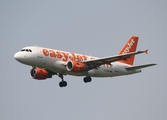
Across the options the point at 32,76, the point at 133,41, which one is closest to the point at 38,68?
the point at 32,76

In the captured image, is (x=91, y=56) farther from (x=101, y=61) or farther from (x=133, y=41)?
(x=133, y=41)

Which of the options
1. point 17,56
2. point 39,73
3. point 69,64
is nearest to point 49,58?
point 69,64

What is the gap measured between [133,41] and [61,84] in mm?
16066

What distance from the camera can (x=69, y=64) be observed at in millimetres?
66438

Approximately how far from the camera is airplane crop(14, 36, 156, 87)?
6519cm

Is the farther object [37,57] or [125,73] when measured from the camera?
[125,73]

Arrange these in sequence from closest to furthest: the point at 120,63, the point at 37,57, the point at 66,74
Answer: the point at 37,57, the point at 66,74, the point at 120,63

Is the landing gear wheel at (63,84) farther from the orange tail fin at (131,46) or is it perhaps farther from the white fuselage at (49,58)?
the orange tail fin at (131,46)

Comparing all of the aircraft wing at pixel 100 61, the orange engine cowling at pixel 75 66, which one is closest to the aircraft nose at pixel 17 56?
the orange engine cowling at pixel 75 66

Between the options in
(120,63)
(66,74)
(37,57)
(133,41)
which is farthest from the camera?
(133,41)

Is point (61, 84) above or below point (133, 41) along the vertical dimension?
below

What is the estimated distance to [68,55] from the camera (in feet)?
224

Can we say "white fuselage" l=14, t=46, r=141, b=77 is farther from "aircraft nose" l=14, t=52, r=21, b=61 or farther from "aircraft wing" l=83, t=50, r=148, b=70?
"aircraft wing" l=83, t=50, r=148, b=70

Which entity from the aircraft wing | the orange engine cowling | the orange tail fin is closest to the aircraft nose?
the orange engine cowling
